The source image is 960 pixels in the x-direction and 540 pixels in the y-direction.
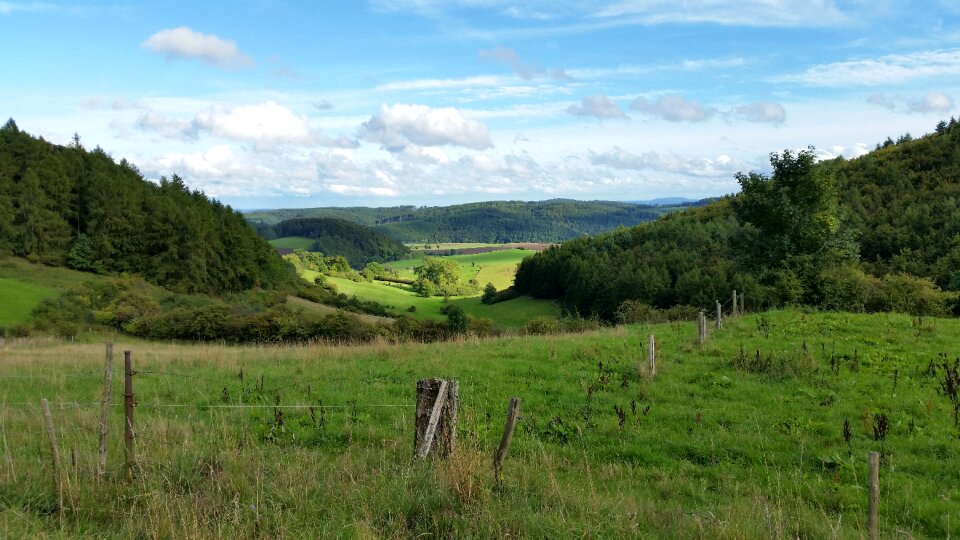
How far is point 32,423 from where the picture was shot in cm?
925

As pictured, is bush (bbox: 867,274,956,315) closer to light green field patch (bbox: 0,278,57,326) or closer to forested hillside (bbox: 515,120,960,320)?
forested hillside (bbox: 515,120,960,320)

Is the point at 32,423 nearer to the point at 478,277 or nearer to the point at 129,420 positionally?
the point at 129,420

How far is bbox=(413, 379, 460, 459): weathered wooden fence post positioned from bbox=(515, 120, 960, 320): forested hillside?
92.7 feet

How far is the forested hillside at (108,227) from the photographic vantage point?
7669cm


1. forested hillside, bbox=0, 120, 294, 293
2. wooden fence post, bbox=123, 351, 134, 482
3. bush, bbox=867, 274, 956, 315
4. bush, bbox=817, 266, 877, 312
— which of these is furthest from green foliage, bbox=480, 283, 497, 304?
wooden fence post, bbox=123, 351, 134, 482

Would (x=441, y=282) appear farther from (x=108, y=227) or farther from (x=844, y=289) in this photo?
(x=844, y=289)

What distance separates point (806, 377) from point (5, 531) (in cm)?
1469

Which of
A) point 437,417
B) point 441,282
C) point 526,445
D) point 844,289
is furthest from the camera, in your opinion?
point 441,282

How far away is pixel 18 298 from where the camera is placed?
5684 cm

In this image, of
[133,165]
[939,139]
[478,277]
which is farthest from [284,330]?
[478,277]

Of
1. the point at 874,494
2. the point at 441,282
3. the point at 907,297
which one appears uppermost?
the point at 874,494

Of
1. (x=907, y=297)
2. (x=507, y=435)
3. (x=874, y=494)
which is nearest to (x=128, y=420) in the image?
(x=507, y=435)

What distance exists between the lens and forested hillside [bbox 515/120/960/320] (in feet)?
103

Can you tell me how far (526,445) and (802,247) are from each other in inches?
1216
